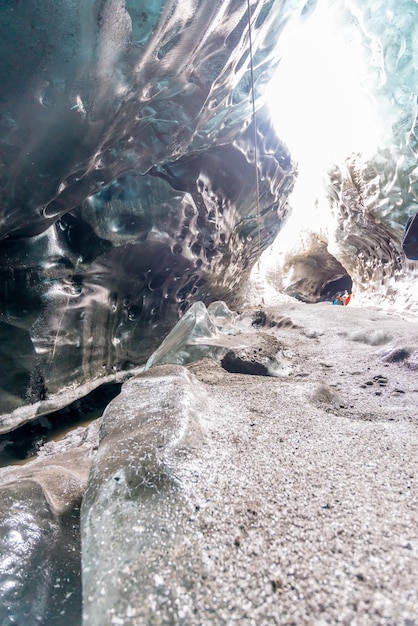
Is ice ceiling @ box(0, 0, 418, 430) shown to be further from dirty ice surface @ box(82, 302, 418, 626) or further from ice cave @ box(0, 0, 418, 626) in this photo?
dirty ice surface @ box(82, 302, 418, 626)

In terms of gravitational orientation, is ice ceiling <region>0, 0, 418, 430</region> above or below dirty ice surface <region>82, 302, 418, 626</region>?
above

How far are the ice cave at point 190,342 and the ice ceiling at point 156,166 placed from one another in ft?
0.07

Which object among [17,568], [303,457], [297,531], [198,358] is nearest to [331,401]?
[303,457]

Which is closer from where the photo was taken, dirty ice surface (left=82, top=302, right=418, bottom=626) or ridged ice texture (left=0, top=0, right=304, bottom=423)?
dirty ice surface (left=82, top=302, right=418, bottom=626)

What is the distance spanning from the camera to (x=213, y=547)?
76cm

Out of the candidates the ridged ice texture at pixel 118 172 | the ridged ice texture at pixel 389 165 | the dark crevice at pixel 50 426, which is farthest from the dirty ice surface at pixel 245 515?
the ridged ice texture at pixel 389 165

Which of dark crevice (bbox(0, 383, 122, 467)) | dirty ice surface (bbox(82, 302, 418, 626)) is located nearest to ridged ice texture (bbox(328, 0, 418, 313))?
dark crevice (bbox(0, 383, 122, 467))

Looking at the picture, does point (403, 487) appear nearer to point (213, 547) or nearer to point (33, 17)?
point (213, 547)

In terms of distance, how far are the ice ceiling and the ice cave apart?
0.9 inches

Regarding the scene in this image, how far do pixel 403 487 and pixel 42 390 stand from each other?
362 centimetres

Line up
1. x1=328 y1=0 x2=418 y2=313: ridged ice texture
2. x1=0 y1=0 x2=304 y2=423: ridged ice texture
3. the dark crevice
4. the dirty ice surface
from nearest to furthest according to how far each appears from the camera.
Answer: the dirty ice surface, x1=0 y1=0 x2=304 y2=423: ridged ice texture, the dark crevice, x1=328 y1=0 x2=418 y2=313: ridged ice texture

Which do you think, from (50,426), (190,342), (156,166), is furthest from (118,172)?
(50,426)

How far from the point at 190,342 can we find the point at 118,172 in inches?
72.3

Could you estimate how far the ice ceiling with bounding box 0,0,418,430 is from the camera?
200 centimetres
